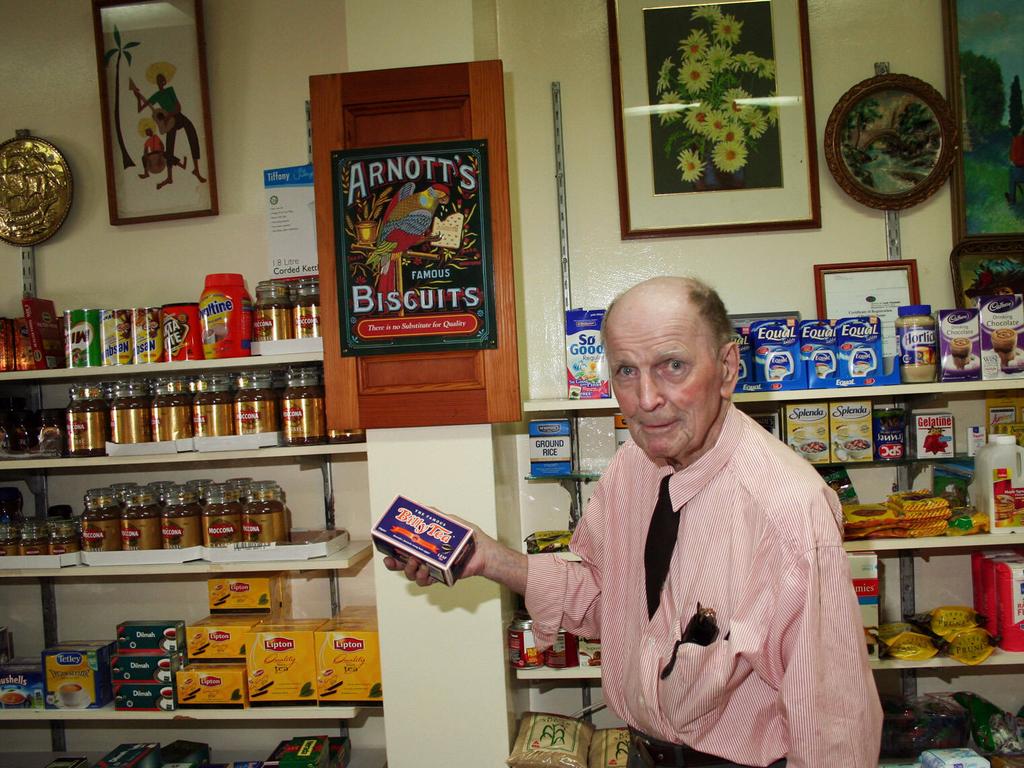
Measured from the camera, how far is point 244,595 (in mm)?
2928

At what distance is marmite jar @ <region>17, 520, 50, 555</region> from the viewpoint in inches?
113

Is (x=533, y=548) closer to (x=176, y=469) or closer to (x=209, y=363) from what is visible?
(x=209, y=363)

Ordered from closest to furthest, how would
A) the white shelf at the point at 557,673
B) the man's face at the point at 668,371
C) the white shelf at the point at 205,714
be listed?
the man's face at the point at 668,371 → the white shelf at the point at 557,673 → the white shelf at the point at 205,714

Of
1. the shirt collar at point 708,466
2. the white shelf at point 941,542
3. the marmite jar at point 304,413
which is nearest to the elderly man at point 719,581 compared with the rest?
the shirt collar at point 708,466

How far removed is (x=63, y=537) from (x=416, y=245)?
5.84ft

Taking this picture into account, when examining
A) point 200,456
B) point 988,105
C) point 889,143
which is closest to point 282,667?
point 200,456

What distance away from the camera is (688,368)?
4.77 ft

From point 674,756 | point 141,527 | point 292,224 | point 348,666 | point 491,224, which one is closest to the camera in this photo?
point 674,756

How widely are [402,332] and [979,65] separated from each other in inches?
92.7

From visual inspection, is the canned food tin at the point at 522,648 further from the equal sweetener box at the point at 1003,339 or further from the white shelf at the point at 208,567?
the equal sweetener box at the point at 1003,339

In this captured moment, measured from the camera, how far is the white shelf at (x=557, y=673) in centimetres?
255

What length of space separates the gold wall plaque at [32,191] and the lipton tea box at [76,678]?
67.0 inches

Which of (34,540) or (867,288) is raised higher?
(867,288)

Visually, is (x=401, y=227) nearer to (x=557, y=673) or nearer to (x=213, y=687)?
(x=557, y=673)
